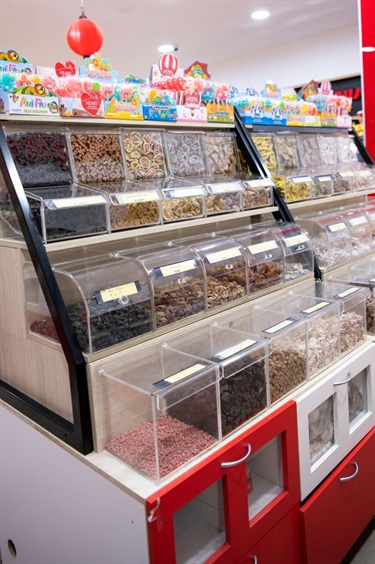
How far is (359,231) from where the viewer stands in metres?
2.71

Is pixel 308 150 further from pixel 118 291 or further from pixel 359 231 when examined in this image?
pixel 118 291

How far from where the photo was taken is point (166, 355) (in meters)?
1.54

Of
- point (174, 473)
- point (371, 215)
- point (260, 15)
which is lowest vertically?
point (174, 473)

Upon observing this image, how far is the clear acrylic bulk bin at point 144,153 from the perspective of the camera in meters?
1.80

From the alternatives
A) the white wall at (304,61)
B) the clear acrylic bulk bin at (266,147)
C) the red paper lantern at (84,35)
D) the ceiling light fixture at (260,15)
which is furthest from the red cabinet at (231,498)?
the white wall at (304,61)

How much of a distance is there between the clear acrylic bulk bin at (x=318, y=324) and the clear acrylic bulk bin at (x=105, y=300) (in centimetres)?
63

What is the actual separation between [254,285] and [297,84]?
18.8 feet

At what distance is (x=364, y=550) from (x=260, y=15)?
538 centimetres

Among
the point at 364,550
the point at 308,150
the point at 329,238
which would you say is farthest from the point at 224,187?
the point at 364,550

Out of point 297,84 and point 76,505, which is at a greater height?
point 297,84

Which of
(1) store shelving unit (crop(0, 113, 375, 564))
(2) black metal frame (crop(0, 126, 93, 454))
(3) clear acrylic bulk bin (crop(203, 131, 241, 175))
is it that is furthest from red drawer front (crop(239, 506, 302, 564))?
(3) clear acrylic bulk bin (crop(203, 131, 241, 175))

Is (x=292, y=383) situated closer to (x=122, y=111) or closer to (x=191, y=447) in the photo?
(x=191, y=447)

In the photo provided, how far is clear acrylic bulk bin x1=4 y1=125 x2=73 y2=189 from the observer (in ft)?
4.87

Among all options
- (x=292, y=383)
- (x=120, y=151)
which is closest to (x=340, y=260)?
(x=292, y=383)
